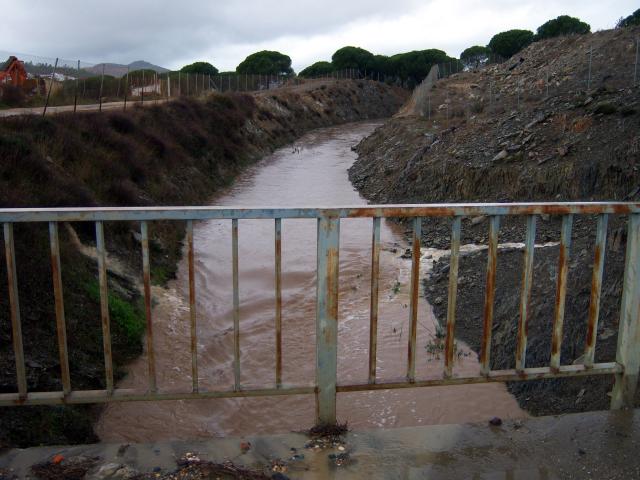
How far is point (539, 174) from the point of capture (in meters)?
12.5

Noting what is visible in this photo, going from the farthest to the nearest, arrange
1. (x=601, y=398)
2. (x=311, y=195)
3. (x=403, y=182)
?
(x=311, y=195) → (x=403, y=182) → (x=601, y=398)

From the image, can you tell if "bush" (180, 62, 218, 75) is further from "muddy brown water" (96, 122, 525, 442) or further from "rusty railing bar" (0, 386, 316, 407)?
"rusty railing bar" (0, 386, 316, 407)

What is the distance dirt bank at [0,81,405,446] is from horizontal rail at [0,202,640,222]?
1.64 metres

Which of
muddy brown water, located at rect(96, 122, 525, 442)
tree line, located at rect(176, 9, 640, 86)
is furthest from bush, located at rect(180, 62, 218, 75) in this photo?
muddy brown water, located at rect(96, 122, 525, 442)

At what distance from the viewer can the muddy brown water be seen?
19.0 feet

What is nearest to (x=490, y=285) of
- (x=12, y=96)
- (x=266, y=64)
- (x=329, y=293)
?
(x=329, y=293)

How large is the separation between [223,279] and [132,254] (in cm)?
173

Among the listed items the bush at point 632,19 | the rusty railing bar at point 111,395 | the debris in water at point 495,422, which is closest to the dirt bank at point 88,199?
the rusty railing bar at point 111,395

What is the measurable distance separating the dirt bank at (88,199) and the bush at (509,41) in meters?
44.8

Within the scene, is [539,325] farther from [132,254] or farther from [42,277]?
[132,254]

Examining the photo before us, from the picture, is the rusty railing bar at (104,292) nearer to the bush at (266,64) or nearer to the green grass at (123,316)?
the green grass at (123,316)

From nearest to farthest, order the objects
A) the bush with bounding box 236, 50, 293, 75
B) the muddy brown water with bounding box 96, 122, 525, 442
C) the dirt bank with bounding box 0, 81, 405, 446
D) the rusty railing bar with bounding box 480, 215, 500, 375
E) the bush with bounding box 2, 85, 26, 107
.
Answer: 1. the rusty railing bar with bounding box 480, 215, 500, 375
2. the dirt bank with bounding box 0, 81, 405, 446
3. the muddy brown water with bounding box 96, 122, 525, 442
4. the bush with bounding box 2, 85, 26, 107
5. the bush with bounding box 236, 50, 293, 75

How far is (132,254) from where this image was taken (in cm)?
952

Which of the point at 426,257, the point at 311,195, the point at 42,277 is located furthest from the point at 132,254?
the point at 311,195
